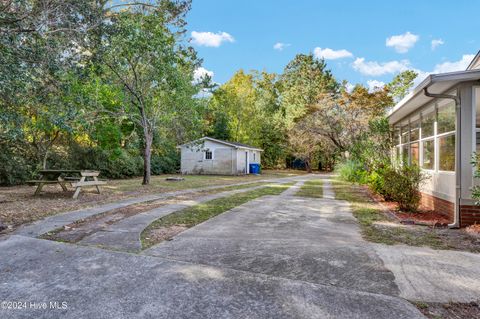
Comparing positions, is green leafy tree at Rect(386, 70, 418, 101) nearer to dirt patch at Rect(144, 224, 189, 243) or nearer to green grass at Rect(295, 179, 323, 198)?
green grass at Rect(295, 179, 323, 198)

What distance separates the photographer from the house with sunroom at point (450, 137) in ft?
19.7

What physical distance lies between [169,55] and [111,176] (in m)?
10.6

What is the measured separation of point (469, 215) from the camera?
19.8ft

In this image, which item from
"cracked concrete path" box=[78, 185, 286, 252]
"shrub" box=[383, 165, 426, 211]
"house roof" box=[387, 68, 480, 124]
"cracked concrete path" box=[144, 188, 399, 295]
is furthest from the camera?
"shrub" box=[383, 165, 426, 211]

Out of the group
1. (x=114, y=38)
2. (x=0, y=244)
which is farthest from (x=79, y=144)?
(x=0, y=244)

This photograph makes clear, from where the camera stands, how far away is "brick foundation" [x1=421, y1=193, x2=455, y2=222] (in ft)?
21.8

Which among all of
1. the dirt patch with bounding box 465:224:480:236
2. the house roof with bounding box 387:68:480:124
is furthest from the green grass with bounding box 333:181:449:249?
the house roof with bounding box 387:68:480:124

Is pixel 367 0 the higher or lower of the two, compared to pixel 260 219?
higher

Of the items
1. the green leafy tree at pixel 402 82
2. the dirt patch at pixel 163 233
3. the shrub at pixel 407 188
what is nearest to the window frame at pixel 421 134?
the shrub at pixel 407 188

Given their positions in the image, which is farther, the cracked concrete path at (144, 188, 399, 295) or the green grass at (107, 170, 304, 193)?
the green grass at (107, 170, 304, 193)

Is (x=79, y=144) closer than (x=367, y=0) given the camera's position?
No

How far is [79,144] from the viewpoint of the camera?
17.7 meters

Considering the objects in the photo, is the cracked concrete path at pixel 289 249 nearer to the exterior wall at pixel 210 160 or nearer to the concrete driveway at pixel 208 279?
the concrete driveway at pixel 208 279

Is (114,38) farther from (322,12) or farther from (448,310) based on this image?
(322,12)
